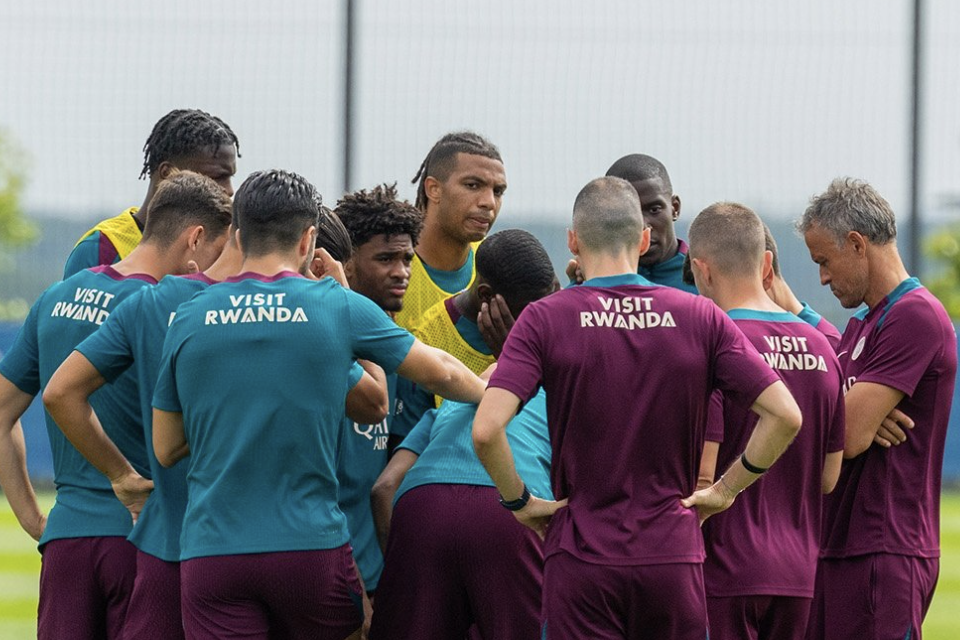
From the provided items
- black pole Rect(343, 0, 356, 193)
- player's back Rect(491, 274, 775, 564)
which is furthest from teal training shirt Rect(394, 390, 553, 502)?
black pole Rect(343, 0, 356, 193)

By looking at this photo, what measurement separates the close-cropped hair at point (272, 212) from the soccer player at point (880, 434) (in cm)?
191

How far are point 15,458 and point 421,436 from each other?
144 centimetres

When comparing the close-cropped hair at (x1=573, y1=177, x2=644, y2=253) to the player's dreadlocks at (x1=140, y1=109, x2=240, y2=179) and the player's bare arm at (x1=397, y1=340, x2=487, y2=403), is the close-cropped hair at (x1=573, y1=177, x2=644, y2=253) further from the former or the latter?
the player's dreadlocks at (x1=140, y1=109, x2=240, y2=179)

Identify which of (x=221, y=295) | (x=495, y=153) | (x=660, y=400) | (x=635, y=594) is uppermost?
(x=495, y=153)

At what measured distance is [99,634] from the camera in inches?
192

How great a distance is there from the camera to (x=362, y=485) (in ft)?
16.9

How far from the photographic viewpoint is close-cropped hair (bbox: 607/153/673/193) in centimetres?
647

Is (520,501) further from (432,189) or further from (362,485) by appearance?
(432,189)

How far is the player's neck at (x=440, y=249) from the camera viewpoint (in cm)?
658

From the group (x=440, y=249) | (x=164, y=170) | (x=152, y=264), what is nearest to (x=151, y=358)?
(x=152, y=264)

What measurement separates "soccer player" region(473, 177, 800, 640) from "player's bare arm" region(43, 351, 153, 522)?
1239mm

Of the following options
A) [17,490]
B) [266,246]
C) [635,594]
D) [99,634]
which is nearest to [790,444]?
[635,594]

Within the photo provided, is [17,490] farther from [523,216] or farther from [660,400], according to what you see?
[523,216]

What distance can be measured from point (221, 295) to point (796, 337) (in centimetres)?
187
